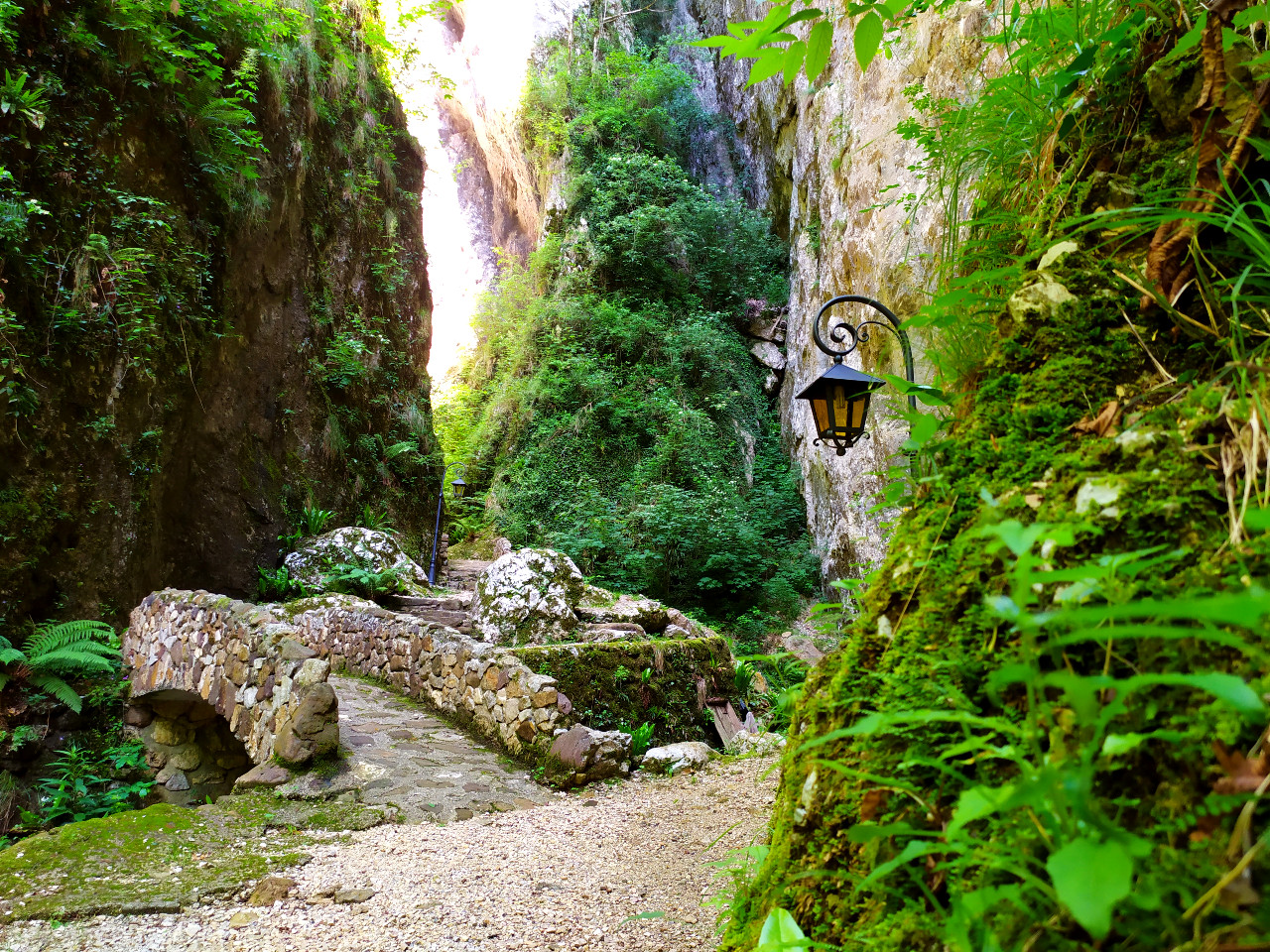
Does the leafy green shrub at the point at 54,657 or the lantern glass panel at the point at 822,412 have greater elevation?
the lantern glass panel at the point at 822,412

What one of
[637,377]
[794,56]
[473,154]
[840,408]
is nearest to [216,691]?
[840,408]

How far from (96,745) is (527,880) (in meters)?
5.77

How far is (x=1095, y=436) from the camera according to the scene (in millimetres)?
1071

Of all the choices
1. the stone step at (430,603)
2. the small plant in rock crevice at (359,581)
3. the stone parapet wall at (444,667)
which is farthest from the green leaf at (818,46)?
the small plant in rock crevice at (359,581)

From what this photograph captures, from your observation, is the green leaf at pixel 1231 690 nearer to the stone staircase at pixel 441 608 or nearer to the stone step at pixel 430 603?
the stone staircase at pixel 441 608

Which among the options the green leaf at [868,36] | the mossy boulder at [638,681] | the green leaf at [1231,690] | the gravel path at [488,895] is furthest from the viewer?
the mossy boulder at [638,681]

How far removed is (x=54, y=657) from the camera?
579 cm

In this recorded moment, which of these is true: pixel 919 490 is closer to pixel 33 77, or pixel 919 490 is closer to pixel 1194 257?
pixel 1194 257

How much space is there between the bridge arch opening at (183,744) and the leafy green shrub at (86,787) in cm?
18

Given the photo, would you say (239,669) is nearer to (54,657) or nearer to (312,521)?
(54,657)

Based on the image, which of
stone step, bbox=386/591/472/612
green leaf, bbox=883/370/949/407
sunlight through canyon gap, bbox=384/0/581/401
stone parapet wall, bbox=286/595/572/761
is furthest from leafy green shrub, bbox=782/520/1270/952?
sunlight through canyon gap, bbox=384/0/581/401

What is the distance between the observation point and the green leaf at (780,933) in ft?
3.00

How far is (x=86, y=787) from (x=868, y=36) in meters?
7.96

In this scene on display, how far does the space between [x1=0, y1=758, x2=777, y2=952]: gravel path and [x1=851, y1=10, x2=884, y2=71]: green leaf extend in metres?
2.55
